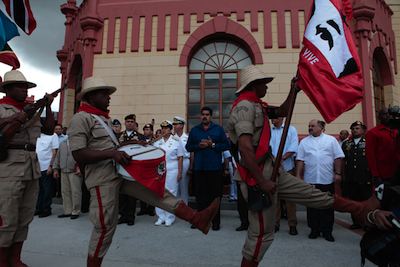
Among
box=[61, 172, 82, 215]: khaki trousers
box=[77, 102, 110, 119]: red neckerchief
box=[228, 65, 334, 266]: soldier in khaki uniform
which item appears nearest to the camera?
box=[228, 65, 334, 266]: soldier in khaki uniform

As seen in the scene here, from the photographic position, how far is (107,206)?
2.82 m

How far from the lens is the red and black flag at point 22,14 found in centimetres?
470

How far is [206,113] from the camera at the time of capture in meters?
5.77

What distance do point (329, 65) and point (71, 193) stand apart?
5565 millimetres

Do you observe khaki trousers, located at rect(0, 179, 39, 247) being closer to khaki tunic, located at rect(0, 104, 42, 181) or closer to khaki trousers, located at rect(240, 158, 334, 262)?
khaki tunic, located at rect(0, 104, 42, 181)

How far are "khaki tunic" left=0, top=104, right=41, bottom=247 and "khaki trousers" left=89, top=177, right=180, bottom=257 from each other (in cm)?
85

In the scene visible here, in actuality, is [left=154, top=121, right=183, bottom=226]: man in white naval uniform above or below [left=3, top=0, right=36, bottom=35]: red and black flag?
below

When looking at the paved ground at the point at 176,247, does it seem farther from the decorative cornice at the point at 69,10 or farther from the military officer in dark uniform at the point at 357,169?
the decorative cornice at the point at 69,10

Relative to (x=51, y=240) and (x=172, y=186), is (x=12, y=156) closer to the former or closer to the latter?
(x=51, y=240)

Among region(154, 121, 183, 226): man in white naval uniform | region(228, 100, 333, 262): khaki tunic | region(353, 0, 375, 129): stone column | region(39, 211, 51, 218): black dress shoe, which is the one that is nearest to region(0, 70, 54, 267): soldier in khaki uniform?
region(228, 100, 333, 262): khaki tunic

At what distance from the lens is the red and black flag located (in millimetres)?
4703

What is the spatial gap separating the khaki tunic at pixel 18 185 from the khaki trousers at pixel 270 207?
211 cm

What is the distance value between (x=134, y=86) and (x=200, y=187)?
5225 mm

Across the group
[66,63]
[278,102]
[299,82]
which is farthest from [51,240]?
[66,63]
